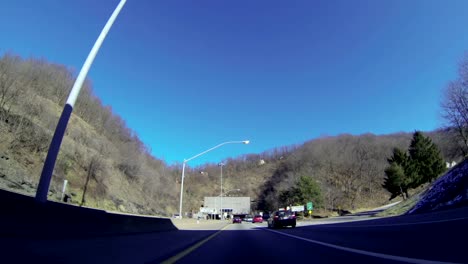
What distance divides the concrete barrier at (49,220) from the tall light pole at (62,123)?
398 mm

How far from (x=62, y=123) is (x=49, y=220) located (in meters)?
2.45

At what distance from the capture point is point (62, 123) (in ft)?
27.5

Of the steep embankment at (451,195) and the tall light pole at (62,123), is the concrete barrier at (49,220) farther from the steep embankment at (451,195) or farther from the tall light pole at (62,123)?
the steep embankment at (451,195)

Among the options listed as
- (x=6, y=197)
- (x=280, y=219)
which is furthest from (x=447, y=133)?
(x=6, y=197)

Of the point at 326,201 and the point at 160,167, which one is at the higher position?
the point at 160,167

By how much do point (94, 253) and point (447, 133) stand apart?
219ft

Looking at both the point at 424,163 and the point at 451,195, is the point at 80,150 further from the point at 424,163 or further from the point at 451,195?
the point at 424,163

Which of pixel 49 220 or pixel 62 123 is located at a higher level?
pixel 62 123

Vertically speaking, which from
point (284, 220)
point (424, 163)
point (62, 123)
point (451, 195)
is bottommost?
point (284, 220)

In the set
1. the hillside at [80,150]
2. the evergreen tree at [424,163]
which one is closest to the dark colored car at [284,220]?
the hillside at [80,150]

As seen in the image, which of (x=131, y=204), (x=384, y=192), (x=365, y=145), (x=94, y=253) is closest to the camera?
(x=94, y=253)

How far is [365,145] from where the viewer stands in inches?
6590

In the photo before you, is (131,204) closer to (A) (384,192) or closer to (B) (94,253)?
(B) (94,253)

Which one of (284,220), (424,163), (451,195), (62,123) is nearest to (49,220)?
(62,123)
